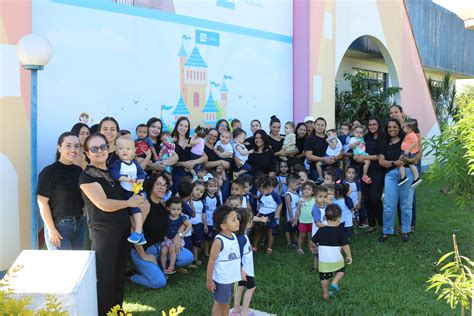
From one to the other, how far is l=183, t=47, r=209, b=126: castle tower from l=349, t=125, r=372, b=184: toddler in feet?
8.55

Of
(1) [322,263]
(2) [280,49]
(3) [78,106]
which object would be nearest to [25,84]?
(3) [78,106]

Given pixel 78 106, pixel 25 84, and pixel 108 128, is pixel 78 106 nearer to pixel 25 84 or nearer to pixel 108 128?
pixel 25 84

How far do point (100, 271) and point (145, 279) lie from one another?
1.35m

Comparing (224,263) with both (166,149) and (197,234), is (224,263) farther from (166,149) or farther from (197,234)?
(166,149)

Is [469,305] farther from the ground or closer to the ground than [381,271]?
farther from the ground

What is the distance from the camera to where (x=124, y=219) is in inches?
155

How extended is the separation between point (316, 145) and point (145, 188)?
11.0 feet

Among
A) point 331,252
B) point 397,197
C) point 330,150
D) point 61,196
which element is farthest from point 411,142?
point 61,196

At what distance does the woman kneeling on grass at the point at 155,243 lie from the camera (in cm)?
512

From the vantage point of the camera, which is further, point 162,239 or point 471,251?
point 471,251

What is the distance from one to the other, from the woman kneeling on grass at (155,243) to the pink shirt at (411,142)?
3402 mm

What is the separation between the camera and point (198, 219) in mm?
6105

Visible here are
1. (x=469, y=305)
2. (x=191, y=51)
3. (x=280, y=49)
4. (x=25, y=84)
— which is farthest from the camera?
(x=280, y=49)

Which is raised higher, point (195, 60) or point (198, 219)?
point (195, 60)
